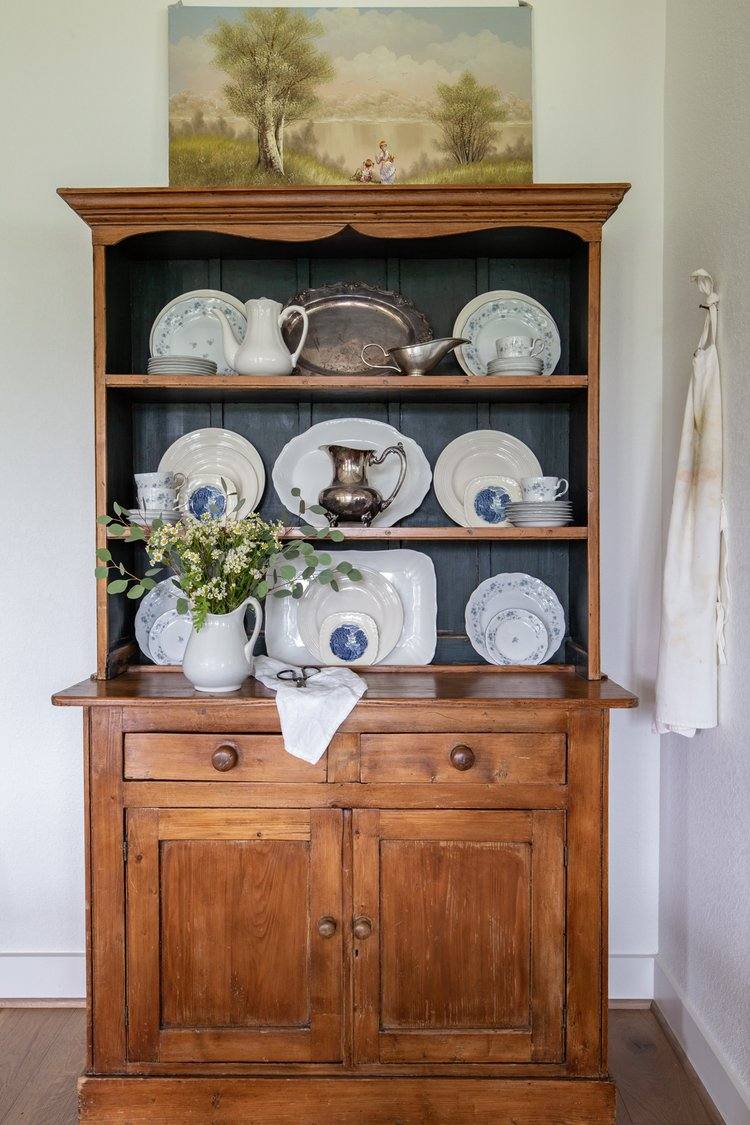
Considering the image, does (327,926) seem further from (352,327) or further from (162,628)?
(352,327)

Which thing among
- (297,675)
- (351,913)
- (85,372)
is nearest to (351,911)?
(351,913)

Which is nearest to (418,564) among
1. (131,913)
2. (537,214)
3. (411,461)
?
(411,461)

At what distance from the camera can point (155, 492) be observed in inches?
78.8

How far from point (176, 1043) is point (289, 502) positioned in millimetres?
1287

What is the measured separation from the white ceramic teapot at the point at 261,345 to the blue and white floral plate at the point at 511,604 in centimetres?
78

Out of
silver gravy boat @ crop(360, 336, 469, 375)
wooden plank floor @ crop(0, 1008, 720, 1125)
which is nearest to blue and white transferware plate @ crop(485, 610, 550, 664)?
silver gravy boat @ crop(360, 336, 469, 375)

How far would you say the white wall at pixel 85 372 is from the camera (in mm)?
2281

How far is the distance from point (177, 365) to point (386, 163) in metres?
0.82

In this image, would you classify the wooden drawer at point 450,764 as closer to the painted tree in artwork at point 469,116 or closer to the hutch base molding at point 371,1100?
the hutch base molding at point 371,1100

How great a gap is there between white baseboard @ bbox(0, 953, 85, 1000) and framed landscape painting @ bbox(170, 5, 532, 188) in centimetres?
218

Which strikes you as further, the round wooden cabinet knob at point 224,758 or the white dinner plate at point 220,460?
the white dinner plate at point 220,460

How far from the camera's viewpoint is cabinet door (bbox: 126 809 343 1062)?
1.80 meters

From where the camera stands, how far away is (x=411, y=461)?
222cm

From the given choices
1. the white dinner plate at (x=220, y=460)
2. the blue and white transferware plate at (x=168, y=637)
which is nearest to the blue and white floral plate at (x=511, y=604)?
the white dinner plate at (x=220, y=460)
